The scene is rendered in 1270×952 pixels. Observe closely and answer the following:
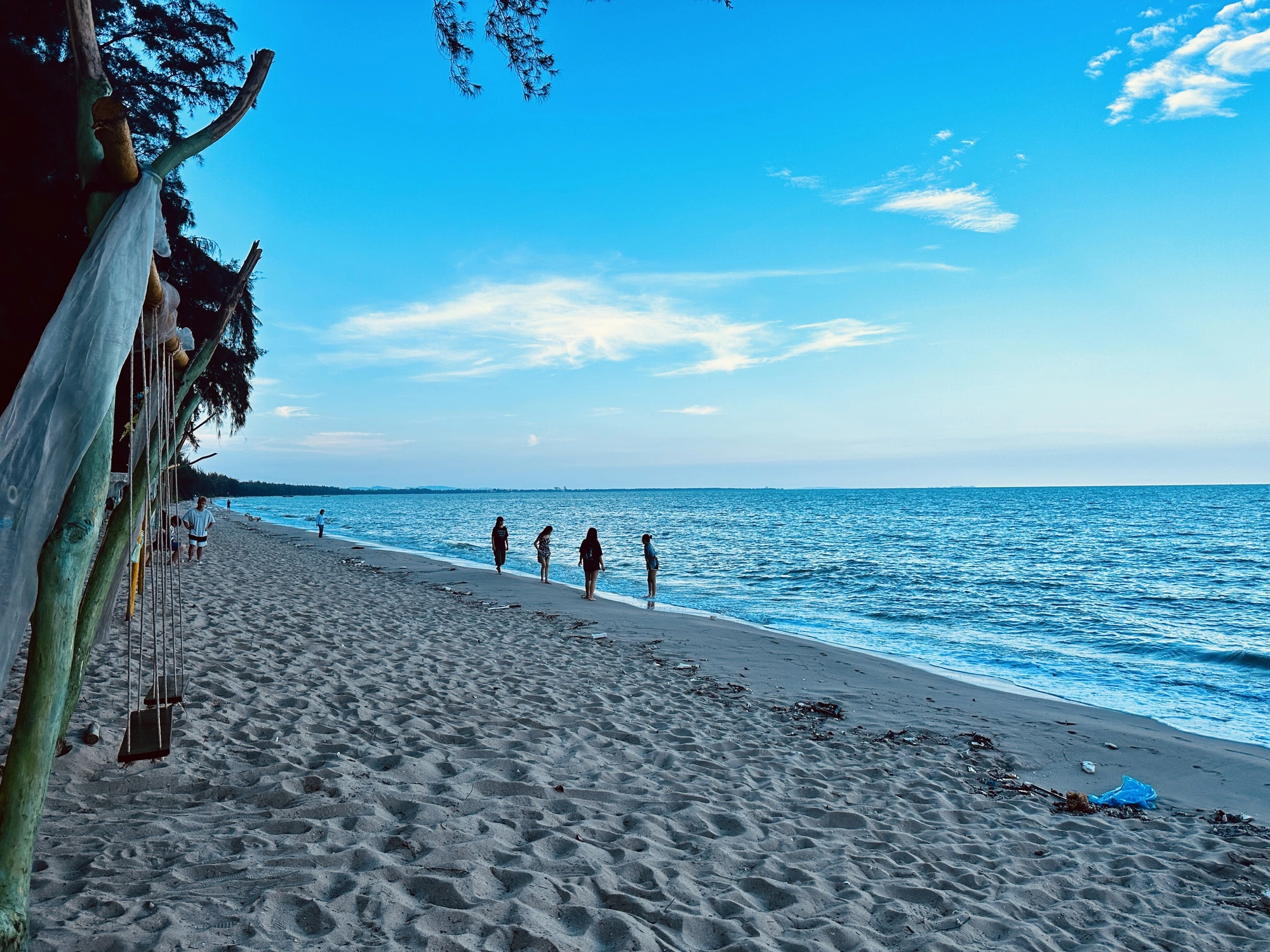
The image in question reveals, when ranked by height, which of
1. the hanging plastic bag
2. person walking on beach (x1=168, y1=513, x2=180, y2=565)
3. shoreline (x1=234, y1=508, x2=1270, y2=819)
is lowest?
shoreline (x1=234, y1=508, x2=1270, y2=819)

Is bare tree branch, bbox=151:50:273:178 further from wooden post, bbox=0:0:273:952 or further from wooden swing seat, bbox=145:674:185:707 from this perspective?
wooden swing seat, bbox=145:674:185:707

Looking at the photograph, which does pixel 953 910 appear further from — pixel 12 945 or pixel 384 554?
pixel 384 554

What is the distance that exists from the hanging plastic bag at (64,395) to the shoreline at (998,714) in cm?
659

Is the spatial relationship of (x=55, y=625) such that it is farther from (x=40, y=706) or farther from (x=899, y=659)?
(x=899, y=659)

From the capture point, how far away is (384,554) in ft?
85.1

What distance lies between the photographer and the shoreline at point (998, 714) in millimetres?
6113

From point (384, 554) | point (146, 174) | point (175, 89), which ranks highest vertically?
point (175, 89)

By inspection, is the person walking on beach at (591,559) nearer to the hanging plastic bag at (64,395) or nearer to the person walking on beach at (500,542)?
the person walking on beach at (500,542)

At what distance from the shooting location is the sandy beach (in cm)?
302

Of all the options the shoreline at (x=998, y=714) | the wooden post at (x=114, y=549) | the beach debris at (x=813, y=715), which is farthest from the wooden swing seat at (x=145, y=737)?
the shoreline at (x=998, y=714)

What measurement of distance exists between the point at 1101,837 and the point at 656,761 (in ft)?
9.53

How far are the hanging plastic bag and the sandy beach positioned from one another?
147 centimetres

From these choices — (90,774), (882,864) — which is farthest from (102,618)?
(882,864)

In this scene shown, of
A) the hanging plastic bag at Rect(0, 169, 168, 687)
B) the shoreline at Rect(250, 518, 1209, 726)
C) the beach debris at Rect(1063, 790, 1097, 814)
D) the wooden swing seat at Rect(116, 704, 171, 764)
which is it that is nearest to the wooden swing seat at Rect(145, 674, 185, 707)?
the wooden swing seat at Rect(116, 704, 171, 764)
